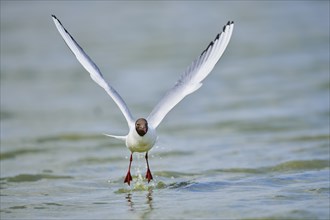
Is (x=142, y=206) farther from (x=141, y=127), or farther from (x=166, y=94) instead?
(x=166, y=94)

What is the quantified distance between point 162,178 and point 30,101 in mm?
5965

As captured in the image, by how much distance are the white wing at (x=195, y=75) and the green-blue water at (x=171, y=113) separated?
33.6 inches

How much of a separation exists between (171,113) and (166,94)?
508 cm

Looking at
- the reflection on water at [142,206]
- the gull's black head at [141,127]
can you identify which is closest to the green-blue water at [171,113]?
the reflection on water at [142,206]

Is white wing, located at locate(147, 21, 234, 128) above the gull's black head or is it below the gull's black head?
above

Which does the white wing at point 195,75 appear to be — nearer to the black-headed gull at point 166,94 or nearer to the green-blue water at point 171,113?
the black-headed gull at point 166,94

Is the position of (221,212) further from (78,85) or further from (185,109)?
(78,85)

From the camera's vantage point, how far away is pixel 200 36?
65.2 feet

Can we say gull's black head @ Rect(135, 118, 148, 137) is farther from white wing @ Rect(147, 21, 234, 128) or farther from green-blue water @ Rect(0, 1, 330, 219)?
green-blue water @ Rect(0, 1, 330, 219)

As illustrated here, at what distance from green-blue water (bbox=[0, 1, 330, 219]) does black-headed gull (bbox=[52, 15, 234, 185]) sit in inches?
21.9

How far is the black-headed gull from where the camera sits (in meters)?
8.00

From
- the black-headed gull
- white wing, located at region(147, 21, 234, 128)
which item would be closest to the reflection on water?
the black-headed gull

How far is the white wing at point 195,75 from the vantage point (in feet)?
27.5

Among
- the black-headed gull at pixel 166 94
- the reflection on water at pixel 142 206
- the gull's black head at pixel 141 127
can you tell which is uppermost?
the black-headed gull at pixel 166 94
